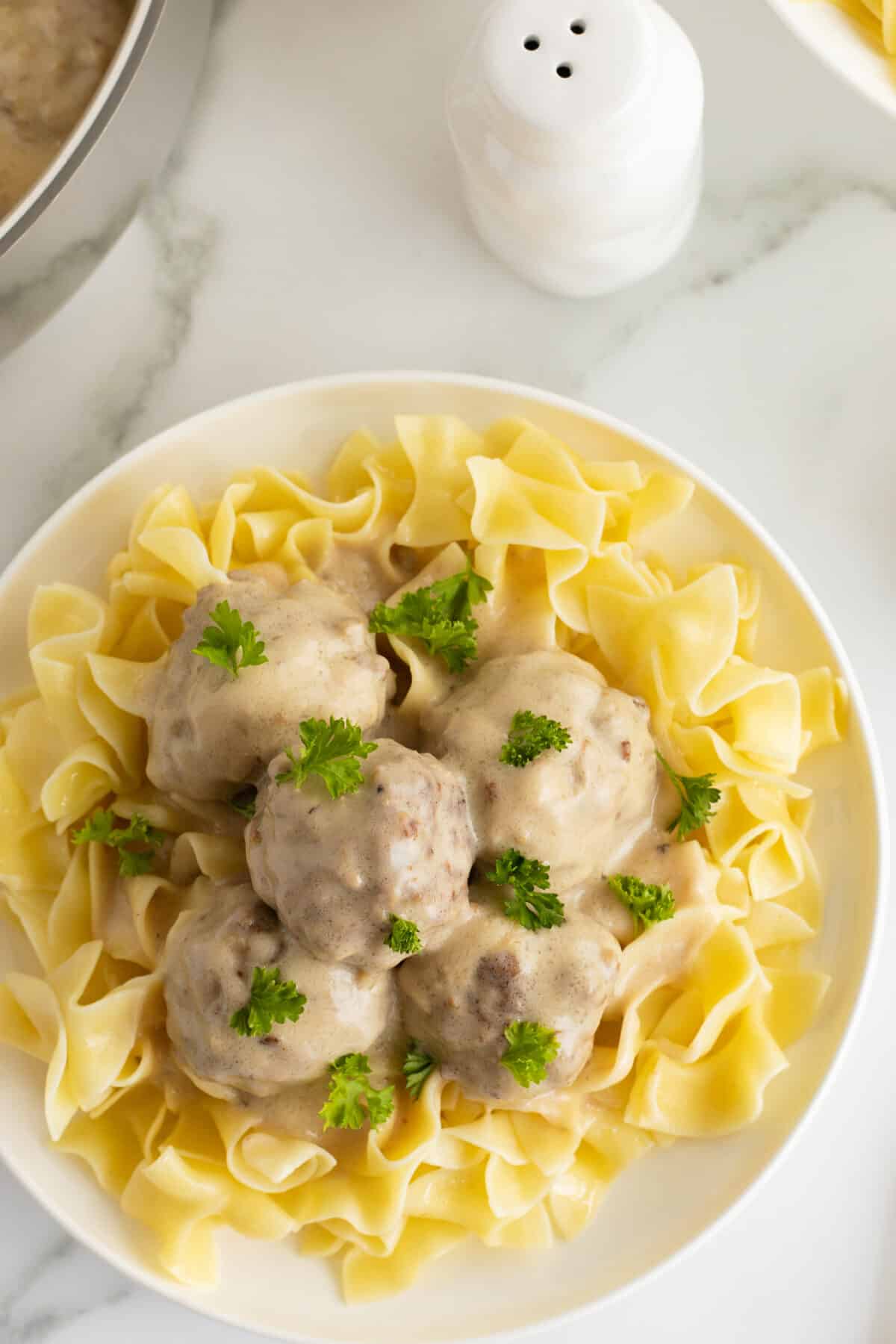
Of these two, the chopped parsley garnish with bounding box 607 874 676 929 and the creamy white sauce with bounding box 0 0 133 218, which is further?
the creamy white sauce with bounding box 0 0 133 218

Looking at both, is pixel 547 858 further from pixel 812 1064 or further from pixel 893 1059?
pixel 893 1059

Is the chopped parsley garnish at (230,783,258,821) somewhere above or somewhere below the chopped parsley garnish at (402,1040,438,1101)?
above

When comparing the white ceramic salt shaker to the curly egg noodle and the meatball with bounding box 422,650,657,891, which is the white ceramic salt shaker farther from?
the meatball with bounding box 422,650,657,891

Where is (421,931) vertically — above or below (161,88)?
below

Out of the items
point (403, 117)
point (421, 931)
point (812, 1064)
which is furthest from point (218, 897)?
point (403, 117)

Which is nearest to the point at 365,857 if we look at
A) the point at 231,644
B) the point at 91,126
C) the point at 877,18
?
the point at 231,644

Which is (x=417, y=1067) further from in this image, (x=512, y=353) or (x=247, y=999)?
(x=512, y=353)

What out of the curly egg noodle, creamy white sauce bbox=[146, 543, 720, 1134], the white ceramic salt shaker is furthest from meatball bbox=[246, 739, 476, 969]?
the white ceramic salt shaker
